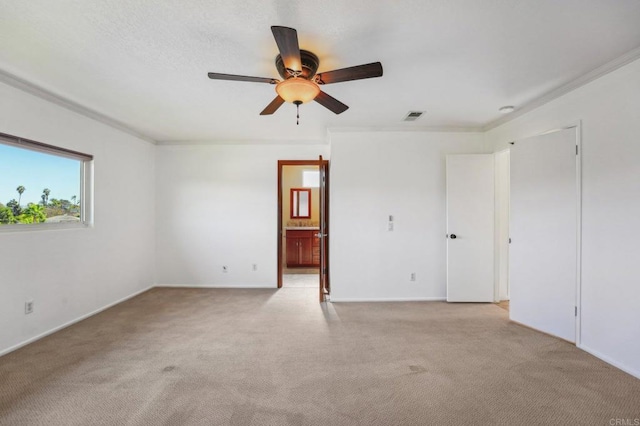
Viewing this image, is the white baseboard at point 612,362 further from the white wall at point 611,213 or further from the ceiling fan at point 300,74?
the ceiling fan at point 300,74

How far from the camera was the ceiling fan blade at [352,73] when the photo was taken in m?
1.68

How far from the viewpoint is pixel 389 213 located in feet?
12.6

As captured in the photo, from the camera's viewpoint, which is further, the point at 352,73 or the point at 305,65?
the point at 305,65

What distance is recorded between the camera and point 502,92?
8.82 ft

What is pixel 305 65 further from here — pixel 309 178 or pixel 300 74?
pixel 309 178

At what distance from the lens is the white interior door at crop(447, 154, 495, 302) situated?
3.68 metres

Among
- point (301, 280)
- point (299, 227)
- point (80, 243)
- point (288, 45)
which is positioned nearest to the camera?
point (288, 45)

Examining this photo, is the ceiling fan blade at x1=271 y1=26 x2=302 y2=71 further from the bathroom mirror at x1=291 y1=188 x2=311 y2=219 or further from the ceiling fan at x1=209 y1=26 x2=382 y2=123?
the bathroom mirror at x1=291 y1=188 x2=311 y2=219

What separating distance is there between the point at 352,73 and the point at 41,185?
10.9ft

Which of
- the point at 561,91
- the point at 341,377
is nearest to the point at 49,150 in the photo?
the point at 341,377

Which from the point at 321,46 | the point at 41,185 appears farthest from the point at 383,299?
the point at 41,185

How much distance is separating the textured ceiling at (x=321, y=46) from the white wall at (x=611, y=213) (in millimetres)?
303

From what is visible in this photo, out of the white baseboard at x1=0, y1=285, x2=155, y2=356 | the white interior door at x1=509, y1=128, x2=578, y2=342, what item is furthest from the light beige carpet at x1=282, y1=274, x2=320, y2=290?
the white interior door at x1=509, y1=128, x2=578, y2=342

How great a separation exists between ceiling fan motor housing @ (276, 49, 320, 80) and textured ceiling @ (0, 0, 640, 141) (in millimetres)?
51
